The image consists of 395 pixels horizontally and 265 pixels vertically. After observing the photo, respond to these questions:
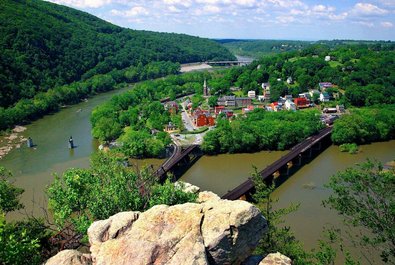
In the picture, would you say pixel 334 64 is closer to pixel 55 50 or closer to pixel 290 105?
pixel 290 105

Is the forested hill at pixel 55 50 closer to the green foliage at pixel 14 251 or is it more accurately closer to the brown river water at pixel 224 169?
the brown river water at pixel 224 169

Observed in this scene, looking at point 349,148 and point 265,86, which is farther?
point 265,86

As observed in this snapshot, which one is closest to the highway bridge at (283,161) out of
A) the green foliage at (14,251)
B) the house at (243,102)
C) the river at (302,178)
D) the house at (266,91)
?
the river at (302,178)

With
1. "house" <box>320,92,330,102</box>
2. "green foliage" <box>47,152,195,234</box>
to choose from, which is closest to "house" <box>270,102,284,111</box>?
"house" <box>320,92,330,102</box>

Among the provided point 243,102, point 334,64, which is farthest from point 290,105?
point 334,64

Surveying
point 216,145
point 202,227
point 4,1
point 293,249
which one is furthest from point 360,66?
point 4,1

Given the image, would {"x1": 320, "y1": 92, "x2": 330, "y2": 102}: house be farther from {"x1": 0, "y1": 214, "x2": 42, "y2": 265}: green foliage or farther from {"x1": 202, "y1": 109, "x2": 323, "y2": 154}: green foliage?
{"x1": 0, "y1": 214, "x2": 42, "y2": 265}: green foliage

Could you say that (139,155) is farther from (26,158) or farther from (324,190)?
(324,190)
